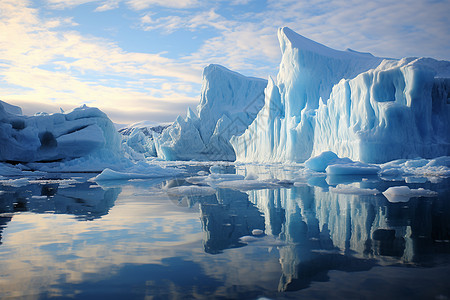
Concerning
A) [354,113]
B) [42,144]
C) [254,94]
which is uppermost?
[254,94]

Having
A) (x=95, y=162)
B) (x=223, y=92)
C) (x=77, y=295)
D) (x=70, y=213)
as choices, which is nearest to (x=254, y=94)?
(x=223, y=92)

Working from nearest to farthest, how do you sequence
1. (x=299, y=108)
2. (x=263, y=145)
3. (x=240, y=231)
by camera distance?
(x=240, y=231), (x=299, y=108), (x=263, y=145)

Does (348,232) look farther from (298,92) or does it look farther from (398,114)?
(298,92)

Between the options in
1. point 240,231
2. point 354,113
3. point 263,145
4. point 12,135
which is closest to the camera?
point 240,231

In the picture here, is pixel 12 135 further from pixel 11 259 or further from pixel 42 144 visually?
pixel 11 259

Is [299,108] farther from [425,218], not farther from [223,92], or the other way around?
[425,218]

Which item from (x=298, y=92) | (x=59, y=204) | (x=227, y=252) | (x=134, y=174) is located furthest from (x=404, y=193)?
(x=298, y=92)

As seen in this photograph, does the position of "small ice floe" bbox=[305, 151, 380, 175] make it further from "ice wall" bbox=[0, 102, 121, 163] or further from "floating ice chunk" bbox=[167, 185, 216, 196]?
"ice wall" bbox=[0, 102, 121, 163]

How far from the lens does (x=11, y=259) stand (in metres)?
3.22

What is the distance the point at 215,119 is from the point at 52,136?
25782 millimetres

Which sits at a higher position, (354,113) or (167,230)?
(354,113)

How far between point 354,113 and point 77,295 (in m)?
19.7

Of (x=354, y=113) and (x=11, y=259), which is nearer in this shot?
(x=11, y=259)

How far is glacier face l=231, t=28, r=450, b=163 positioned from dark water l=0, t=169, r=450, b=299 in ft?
43.2
